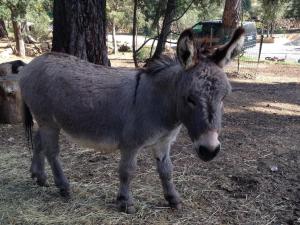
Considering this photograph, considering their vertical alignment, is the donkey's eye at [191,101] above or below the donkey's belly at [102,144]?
above

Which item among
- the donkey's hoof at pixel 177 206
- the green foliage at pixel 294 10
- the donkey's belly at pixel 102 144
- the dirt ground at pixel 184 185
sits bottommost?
the dirt ground at pixel 184 185

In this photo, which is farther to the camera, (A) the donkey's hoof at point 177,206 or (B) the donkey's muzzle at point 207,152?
(A) the donkey's hoof at point 177,206

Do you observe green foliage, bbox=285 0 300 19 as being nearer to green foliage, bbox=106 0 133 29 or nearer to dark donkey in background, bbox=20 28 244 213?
green foliage, bbox=106 0 133 29

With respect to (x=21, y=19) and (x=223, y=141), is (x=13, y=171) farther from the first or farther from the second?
(x=21, y=19)

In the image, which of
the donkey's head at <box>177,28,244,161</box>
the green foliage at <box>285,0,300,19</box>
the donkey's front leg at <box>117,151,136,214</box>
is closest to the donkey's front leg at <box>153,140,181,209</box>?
the donkey's front leg at <box>117,151,136,214</box>

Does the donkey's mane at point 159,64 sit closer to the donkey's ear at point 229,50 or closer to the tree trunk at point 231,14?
the donkey's ear at point 229,50

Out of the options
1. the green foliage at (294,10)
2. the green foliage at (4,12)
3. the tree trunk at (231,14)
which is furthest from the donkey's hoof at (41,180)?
the green foliage at (294,10)

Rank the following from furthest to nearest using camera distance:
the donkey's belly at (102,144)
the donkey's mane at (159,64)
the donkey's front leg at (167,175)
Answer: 1. the donkey's front leg at (167,175)
2. the donkey's belly at (102,144)
3. the donkey's mane at (159,64)

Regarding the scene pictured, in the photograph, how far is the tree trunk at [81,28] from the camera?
507cm

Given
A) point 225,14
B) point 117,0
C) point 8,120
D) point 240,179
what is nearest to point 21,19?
point 117,0

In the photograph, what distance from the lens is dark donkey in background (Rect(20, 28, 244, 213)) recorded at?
2584 mm

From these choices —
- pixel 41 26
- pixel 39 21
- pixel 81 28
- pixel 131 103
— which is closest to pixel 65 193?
pixel 131 103

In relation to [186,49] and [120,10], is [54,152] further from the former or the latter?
[120,10]

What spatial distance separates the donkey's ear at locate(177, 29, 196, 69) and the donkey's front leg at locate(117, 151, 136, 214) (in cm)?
89
